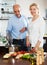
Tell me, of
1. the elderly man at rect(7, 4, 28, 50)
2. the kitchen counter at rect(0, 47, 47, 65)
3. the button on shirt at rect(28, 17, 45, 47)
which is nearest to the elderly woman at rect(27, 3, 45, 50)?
the button on shirt at rect(28, 17, 45, 47)

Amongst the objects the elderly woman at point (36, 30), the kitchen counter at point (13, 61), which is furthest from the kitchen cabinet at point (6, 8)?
the kitchen counter at point (13, 61)

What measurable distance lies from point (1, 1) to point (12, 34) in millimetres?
1612

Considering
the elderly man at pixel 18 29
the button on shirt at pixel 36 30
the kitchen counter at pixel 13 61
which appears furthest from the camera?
the elderly man at pixel 18 29

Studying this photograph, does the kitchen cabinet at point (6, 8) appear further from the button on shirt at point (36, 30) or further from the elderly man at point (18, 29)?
the button on shirt at point (36, 30)

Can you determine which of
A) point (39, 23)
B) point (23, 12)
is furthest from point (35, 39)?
point (23, 12)

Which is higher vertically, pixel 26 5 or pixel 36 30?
pixel 26 5

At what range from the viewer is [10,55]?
2.77 meters

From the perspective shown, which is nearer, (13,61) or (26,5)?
(13,61)

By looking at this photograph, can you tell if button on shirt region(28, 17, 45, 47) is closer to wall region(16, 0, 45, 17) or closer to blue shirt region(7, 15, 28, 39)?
blue shirt region(7, 15, 28, 39)

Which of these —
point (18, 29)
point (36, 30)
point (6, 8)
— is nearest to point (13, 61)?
point (36, 30)

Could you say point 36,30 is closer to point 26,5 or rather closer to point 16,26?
point 16,26

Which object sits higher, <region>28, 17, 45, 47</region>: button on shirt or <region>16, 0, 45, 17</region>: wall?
<region>16, 0, 45, 17</region>: wall

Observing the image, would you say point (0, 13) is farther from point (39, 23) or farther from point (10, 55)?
point (10, 55)

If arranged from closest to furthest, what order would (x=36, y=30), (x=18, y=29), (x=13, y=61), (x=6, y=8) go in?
1. (x=13, y=61)
2. (x=36, y=30)
3. (x=18, y=29)
4. (x=6, y=8)
